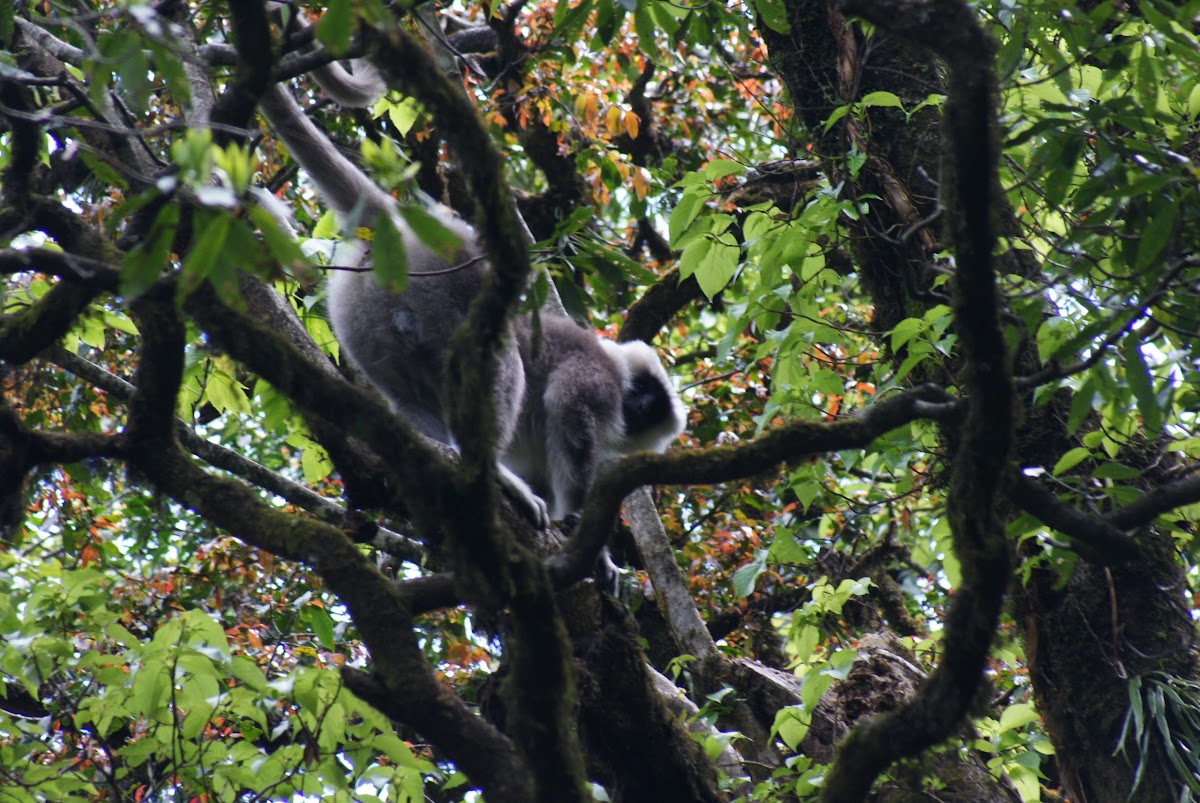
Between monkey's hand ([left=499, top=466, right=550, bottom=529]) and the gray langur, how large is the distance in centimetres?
1

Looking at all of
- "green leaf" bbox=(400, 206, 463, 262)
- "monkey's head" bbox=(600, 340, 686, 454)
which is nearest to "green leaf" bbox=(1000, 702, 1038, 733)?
"green leaf" bbox=(400, 206, 463, 262)

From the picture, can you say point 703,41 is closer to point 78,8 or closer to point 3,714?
point 78,8

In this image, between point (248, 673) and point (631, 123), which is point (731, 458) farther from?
point (631, 123)

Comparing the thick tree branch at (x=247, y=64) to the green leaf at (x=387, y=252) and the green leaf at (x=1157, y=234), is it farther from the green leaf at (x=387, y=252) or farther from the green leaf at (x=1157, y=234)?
the green leaf at (x=1157, y=234)

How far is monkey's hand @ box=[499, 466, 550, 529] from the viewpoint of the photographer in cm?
450

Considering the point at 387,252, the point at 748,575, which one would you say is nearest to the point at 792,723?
the point at 748,575

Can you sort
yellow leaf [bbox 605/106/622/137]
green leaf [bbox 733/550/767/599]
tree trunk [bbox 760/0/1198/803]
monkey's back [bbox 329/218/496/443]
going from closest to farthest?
green leaf [bbox 733/550/767/599] < tree trunk [bbox 760/0/1198/803] < monkey's back [bbox 329/218/496/443] < yellow leaf [bbox 605/106/622/137]

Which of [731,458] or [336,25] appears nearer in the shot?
A: [336,25]

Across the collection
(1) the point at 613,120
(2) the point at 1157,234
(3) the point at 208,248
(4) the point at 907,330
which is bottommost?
(3) the point at 208,248

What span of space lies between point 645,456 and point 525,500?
2.26 meters

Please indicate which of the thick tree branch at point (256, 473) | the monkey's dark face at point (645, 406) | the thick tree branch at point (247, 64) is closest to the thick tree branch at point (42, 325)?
the thick tree branch at point (247, 64)

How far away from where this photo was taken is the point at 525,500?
191 inches

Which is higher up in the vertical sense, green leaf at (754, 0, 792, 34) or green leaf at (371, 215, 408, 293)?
green leaf at (754, 0, 792, 34)

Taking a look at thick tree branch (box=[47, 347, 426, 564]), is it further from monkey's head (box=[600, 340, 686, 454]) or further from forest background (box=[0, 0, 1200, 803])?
monkey's head (box=[600, 340, 686, 454])
